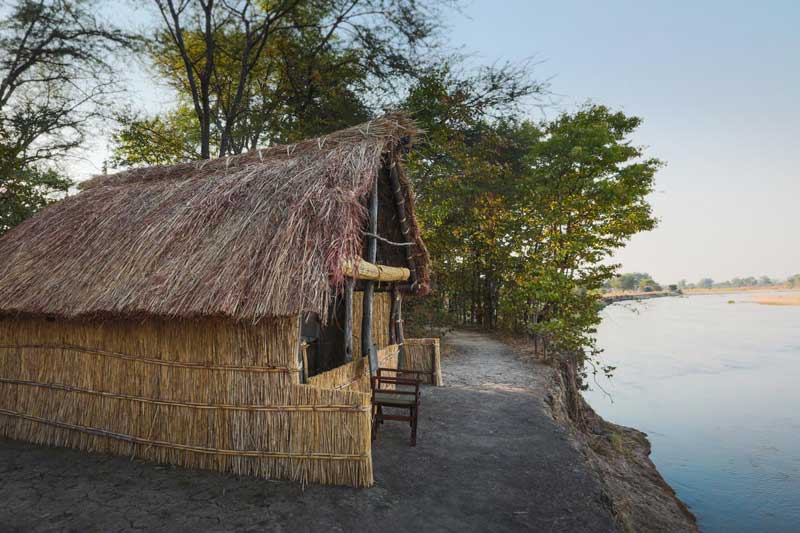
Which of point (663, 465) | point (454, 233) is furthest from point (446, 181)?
point (663, 465)

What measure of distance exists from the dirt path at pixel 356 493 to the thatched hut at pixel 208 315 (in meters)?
0.27

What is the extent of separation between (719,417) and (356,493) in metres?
14.4

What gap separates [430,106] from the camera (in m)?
11.9

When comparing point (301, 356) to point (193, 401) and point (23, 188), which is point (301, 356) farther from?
point (23, 188)

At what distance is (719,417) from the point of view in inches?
526

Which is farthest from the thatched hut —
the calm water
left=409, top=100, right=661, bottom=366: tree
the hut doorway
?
the calm water

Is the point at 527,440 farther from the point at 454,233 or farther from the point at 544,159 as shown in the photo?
the point at 544,159

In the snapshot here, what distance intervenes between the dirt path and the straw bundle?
8.71 ft

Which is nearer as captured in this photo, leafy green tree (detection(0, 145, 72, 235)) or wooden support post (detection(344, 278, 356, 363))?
wooden support post (detection(344, 278, 356, 363))

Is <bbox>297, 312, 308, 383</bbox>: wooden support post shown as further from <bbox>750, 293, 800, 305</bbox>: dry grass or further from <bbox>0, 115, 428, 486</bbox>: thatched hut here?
<bbox>750, 293, 800, 305</bbox>: dry grass

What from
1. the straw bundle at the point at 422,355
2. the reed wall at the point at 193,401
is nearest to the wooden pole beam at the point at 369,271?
the reed wall at the point at 193,401

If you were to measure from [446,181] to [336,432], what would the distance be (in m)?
9.33

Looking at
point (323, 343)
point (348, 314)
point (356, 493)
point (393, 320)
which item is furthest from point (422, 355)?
point (356, 493)

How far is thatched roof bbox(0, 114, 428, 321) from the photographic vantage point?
162 inches
